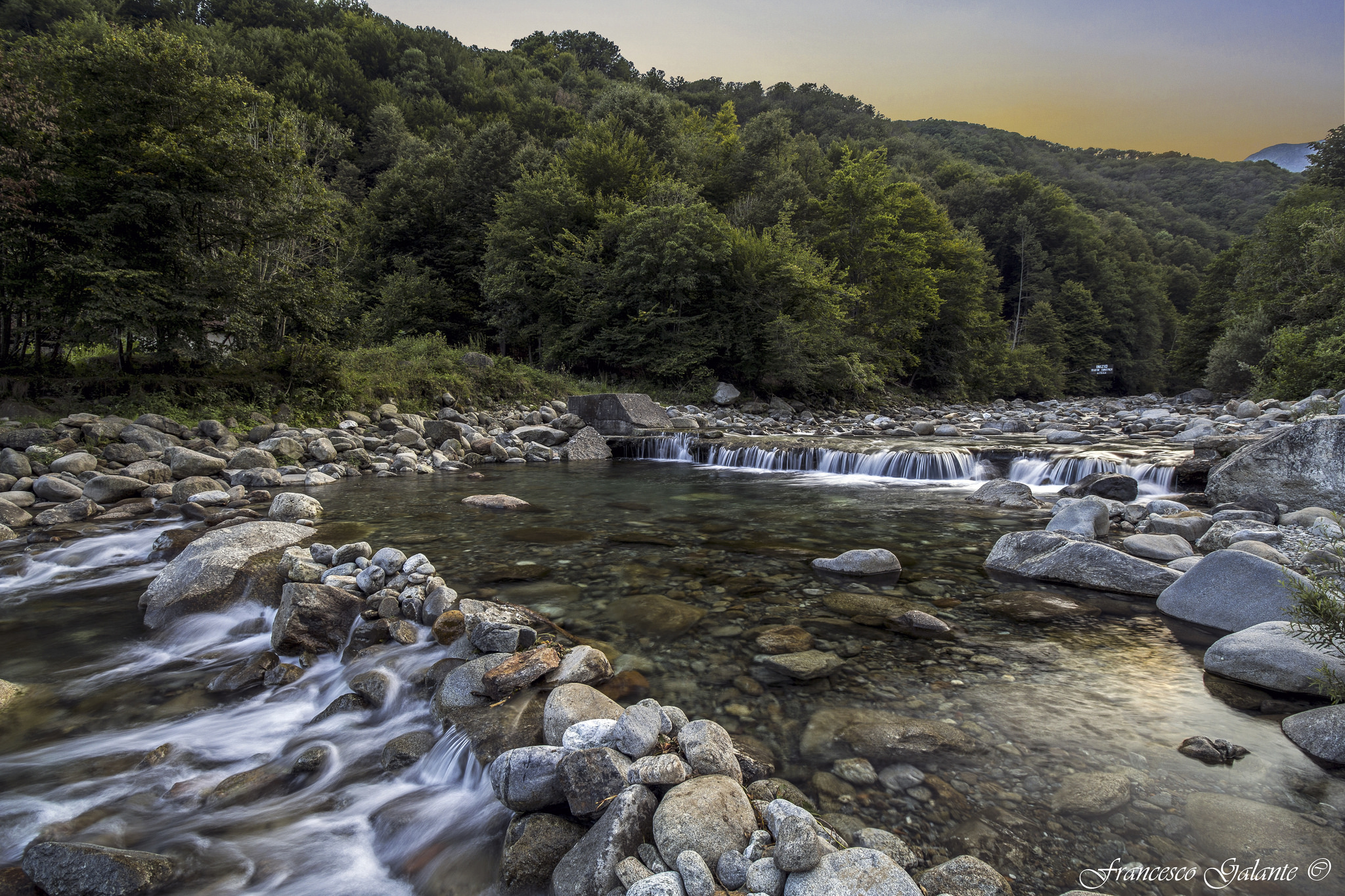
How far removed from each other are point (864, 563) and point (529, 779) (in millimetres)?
3565

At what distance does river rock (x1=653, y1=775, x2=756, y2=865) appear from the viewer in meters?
1.74

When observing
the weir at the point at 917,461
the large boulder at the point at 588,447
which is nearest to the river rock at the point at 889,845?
the weir at the point at 917,461

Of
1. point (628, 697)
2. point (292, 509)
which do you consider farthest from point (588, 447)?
point (628, 697)

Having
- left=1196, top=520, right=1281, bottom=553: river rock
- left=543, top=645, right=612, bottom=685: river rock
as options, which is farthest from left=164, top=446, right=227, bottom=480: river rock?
left=1196, top=520, right=1281, bottom=553: river rock

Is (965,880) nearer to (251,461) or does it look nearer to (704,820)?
(704,820)

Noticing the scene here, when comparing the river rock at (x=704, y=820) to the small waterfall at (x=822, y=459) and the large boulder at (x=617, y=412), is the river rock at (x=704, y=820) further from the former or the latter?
the large boulder at (x=617, y=412)

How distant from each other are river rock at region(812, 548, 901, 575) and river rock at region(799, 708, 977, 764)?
7.26ft

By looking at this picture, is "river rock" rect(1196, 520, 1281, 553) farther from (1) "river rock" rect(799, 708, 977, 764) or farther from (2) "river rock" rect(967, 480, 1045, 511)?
(1) "river rock" rect(799, 708, 977, 764)

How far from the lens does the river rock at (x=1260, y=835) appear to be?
1840 millimetres

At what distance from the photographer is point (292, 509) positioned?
21.7 ft

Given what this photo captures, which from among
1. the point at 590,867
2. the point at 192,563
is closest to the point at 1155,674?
the point at 590,867

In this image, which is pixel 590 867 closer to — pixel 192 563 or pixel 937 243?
pixel 192 563

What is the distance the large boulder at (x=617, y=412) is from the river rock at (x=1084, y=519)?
445 inches

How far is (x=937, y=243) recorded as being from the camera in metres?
32.9
